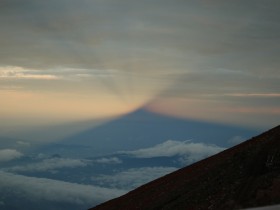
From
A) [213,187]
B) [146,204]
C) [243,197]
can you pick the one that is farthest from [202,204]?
[146,204]

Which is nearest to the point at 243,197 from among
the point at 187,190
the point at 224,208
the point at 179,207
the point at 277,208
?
the point at 224,208

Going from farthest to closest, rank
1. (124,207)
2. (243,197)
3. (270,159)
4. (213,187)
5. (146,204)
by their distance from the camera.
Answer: (124,207)
(146,204)
(213,187)
(270,159)
(243,197)

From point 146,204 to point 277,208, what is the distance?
3465 cm

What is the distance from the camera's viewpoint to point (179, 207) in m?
34.4

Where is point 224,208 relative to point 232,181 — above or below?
below

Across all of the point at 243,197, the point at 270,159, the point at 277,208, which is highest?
the point at 270,159

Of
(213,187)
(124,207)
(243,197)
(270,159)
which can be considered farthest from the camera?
(124,207)

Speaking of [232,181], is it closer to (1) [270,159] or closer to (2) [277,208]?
(1) [270,159]

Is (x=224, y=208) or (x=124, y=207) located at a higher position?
(x=124, y=207)

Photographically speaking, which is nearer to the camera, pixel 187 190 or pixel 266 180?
pixel 266 180

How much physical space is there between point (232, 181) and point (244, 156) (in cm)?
547

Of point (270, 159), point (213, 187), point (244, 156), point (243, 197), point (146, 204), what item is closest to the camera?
point (243, 197)

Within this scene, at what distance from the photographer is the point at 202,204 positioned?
31.8 metres

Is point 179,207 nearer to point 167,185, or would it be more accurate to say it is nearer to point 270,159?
point 270,159
